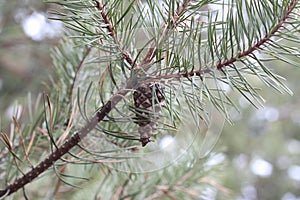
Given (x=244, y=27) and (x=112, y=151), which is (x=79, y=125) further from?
(x=244, y=27)

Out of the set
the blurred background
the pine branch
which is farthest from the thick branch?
the blurred background

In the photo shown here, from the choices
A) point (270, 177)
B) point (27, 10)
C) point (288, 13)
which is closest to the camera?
point (288, 13)

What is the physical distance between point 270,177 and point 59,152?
2153mm

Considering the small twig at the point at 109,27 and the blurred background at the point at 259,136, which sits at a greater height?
the small twig at the point at 109,27

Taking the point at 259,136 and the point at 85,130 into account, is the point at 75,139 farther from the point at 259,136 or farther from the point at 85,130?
the point at 259,136

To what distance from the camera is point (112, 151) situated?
36 cm

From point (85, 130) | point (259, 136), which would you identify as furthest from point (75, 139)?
point (259, 136)

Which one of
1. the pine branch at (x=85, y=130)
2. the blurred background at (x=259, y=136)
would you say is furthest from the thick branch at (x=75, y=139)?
the blurred background at (x=259, y=136)

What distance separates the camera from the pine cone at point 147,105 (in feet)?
0.94

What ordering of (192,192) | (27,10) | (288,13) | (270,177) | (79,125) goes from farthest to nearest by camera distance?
(270,177)
(27,10)
(192,192)
(79,125)
(288,13)

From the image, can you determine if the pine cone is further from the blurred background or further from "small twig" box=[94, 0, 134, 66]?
the blurred background

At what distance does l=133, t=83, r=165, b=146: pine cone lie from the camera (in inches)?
11.2

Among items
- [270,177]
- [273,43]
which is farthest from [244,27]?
[270,177]

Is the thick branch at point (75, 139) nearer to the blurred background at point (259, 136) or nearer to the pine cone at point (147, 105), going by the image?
the pine cone at point (147, 105)
